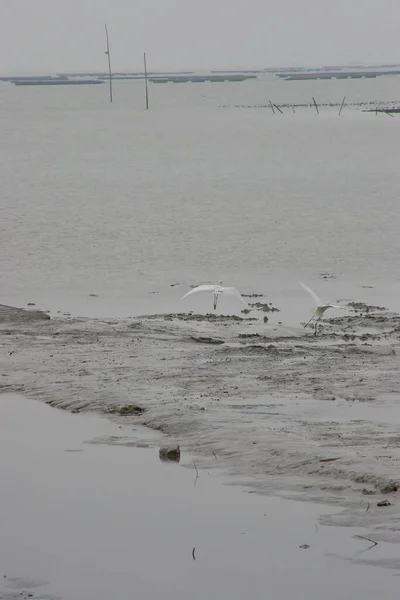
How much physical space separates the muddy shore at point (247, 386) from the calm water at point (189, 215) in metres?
2.98

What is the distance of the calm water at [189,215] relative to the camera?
23172 millimetres

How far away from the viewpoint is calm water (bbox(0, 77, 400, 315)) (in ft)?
76.0

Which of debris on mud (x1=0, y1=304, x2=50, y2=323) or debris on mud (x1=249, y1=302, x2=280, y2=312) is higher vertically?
debris on mud (x1=0, y1=304, x2=50, y2=323)

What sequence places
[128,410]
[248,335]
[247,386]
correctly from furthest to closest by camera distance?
[248,335] < [247,386] < [128,410]

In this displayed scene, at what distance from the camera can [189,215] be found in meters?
36.2

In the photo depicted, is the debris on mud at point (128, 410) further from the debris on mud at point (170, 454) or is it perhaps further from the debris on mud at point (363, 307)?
the debris on mud at point (363, 307)

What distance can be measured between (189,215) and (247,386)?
78.0ft

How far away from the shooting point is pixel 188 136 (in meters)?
88.7

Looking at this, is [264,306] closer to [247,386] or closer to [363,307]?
[363,307]

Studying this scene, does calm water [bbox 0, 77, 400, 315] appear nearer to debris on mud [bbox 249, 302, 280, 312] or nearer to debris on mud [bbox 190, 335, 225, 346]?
debris on mud [bbox 249, 302, 280, 312]

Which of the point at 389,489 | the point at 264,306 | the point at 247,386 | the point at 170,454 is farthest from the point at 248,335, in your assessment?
the point at 389,489

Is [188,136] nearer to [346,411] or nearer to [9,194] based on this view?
[9,194]

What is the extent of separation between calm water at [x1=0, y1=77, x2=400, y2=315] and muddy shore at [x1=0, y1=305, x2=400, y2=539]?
298 cm

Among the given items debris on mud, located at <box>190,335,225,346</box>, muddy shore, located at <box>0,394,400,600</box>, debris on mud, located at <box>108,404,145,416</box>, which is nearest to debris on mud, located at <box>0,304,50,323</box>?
debris on mud, located at <box>190,335,225,346</box>
